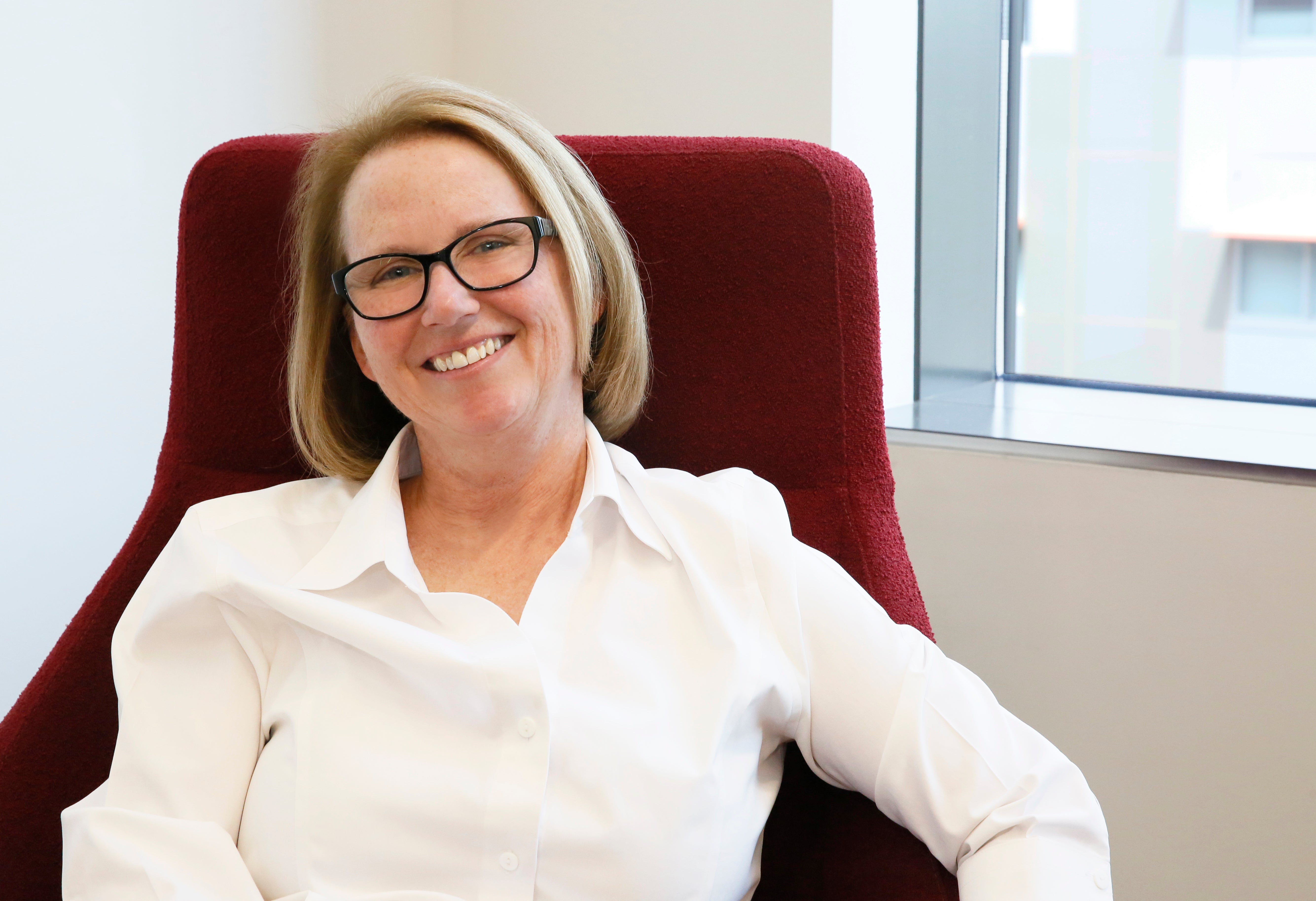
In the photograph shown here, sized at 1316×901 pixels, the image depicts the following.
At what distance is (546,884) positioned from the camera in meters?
1.00

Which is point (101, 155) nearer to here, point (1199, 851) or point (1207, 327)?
point (1207, 327)

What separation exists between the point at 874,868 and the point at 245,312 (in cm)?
90

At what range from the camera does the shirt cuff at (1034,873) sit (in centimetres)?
98

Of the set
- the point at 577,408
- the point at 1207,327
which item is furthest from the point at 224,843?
the point at 1207,327

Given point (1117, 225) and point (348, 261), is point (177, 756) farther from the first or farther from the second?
point (1117, 225)

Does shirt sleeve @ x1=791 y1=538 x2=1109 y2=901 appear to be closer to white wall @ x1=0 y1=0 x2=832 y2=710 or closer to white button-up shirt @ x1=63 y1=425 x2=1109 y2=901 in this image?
white button-up shirt @ x1=63 y1=425 x2=1109 y2=901

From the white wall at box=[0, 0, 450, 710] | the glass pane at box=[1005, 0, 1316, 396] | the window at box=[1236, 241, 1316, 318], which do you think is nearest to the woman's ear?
the white wall at box=[0, 0, 450, 710]

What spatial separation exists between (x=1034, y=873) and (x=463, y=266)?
2.43ft

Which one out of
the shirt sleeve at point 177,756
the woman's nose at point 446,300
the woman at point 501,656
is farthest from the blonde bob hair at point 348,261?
the shirt sleeve at point 177,756

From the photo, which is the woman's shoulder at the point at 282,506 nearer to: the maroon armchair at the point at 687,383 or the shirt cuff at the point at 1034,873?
the maroon armchair at the point at 687,383

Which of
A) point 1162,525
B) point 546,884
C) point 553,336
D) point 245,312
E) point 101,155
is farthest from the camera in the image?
point 101,155

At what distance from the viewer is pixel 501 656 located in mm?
1038

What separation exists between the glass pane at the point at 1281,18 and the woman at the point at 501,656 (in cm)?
120

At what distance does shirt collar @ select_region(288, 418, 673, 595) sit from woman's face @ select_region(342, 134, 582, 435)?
0.08 metres
